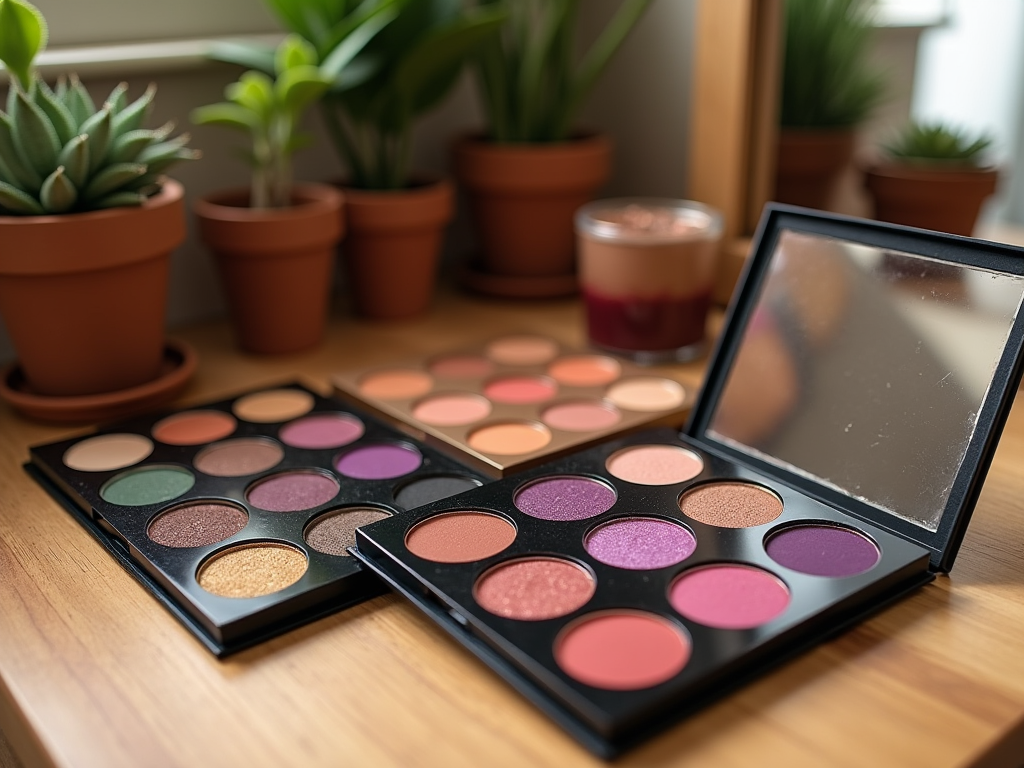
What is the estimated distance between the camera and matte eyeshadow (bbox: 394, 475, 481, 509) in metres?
0.64

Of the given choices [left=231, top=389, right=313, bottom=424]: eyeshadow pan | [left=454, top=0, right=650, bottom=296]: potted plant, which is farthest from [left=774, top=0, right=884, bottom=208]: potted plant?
[left=231, top=389, right=313, bottom=424]: eyeshadow pan

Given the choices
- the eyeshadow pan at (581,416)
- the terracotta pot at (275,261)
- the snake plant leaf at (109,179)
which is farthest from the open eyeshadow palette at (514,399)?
the snake plant leaf at (109,179)

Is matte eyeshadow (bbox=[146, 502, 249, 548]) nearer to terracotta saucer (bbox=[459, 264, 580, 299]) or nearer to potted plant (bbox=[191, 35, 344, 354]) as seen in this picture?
potted plant (bbox=[191, 35, 344, 354])

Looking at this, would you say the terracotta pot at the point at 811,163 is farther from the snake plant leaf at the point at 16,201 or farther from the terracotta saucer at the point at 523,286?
the snake plant leaf at the point at 16,201

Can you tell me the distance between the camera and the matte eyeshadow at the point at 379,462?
670 mm

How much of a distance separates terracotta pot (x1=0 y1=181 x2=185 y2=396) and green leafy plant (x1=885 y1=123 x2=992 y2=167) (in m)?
0.58

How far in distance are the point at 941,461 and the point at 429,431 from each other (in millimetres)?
335

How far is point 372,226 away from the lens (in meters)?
0.93

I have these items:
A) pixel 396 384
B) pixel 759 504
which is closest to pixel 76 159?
pixel 396 384

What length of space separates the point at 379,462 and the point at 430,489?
0.18 ft

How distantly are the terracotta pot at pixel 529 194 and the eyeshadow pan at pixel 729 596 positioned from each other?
53cm

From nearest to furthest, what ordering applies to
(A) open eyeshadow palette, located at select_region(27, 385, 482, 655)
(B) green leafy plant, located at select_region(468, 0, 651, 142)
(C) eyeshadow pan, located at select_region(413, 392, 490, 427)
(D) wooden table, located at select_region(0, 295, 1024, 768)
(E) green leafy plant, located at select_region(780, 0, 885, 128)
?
(D) wooden table, located at select_region(0, 295, 1024, 768) → (A) open eyeshadow palette, located at select_region(27, 385, 482, 655) → (C) eyeshadow pan, located at select_region(413, 392, 490, 427) → (E) green leafy plant, located at select_region(780, 0, 885, 128) → (B) green leafy plant, located at select_region(468, 0, 651, 142)

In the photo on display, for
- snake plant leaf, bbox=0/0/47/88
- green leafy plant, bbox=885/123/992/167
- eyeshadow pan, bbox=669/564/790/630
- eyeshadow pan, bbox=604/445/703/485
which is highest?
snake plant leaf, bbox=0/0/47/88

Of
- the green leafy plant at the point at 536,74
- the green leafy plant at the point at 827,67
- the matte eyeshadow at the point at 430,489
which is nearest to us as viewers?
the matte eyeshadow at the point at 430,489
